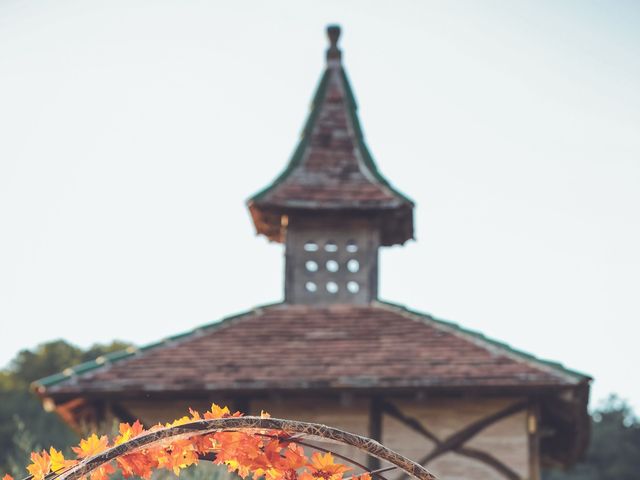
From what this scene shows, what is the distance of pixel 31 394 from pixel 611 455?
17.4 meters

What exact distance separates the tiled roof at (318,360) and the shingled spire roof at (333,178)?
1.24 metres

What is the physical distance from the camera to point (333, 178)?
476 inches

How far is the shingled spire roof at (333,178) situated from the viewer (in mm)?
11586

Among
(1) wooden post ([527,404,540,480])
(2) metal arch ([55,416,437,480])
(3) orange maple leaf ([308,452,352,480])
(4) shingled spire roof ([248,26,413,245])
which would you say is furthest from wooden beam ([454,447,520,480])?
(3) orange maple leaf ([308,452,352,480])

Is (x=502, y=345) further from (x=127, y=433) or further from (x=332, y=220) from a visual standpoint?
(x=127, y=433)

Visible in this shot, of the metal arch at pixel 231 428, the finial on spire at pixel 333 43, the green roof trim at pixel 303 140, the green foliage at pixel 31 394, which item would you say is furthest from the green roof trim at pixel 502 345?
the green foliage at pixel 31 394

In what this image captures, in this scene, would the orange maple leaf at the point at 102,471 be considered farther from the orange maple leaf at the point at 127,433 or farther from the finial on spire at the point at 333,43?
the finial on spire at the point at 333,43

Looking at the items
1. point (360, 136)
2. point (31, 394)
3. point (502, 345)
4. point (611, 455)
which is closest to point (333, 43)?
point (360, 136)

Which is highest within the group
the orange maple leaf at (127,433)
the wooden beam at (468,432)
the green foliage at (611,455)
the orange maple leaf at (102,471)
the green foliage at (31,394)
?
the orange maple leaf at (127,433)

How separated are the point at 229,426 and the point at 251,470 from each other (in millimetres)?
219

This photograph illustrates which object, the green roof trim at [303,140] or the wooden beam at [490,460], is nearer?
the wooden beam at [490,460]

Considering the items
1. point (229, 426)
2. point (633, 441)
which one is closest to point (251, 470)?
point (229, 426)

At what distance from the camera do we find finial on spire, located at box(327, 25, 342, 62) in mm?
13062

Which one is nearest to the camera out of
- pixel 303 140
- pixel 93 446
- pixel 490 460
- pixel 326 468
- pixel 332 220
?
pixel 93 446
